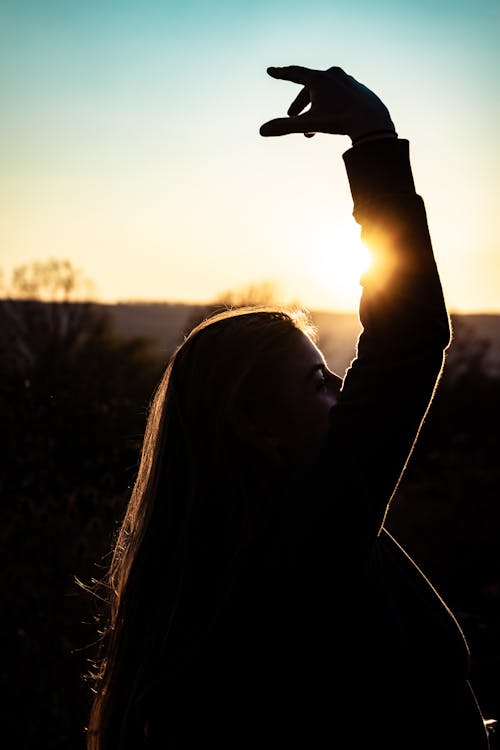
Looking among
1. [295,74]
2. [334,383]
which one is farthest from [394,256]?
[295,74]

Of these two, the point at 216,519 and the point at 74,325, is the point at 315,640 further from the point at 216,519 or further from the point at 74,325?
the point at 74,325

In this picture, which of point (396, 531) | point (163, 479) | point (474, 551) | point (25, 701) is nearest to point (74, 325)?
point (396, 531)

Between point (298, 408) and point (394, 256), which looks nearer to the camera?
point (394, 256)

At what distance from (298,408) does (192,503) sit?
11.2 inches

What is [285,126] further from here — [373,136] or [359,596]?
[359,596]

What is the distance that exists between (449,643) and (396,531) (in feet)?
24.6

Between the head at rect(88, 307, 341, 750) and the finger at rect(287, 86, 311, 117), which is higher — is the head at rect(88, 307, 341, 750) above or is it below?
below

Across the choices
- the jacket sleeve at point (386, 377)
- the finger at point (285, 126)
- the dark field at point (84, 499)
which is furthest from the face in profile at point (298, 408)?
the dark field at point (84, 499)

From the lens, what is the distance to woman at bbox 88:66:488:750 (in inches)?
48.7

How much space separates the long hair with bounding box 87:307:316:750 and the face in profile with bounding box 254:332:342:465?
19 millimetres

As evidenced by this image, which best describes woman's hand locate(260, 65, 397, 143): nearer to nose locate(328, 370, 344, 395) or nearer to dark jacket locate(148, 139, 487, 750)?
dark jacket locate(148, 139, 487, 750)

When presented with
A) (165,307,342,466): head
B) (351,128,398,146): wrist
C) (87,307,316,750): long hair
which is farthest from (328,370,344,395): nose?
(351,128,398,146): wrist

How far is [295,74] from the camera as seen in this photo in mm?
1381

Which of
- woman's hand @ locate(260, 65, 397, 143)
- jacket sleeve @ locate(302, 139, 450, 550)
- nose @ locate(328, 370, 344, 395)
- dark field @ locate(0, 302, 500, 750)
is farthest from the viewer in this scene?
dark field @ locate(0, 302, 500, 750)
